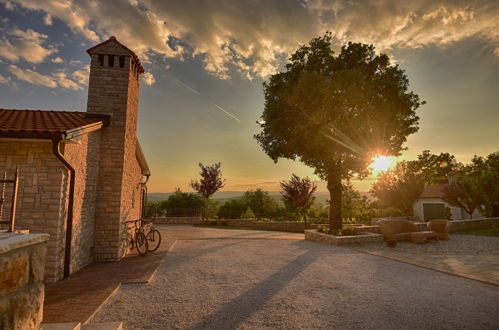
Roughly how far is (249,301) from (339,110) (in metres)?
9.86

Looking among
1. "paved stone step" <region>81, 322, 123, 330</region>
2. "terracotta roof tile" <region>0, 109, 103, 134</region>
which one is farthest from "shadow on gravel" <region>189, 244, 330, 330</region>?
"terracotta roof tile" <region>0, 109, 103, 134</region>

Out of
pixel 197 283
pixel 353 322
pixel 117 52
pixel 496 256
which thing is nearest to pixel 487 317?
pixel 353 322

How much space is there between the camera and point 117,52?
29.5ft

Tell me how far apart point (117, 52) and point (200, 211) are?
16843 millimetres

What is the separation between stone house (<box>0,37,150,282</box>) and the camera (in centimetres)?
596

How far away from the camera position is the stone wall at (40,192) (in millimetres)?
5914

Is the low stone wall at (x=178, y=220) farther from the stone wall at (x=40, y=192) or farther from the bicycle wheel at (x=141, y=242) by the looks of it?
the stone wall at (x=40, y=192)

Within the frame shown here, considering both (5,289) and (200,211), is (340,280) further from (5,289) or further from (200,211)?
(200,211)

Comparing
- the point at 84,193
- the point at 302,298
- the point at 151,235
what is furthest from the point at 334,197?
the point at 84,193

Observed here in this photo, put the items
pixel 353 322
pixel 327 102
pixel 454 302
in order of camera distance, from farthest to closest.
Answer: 1. pixel 327 102
2. pixel 454 302
3. pixel 353 322

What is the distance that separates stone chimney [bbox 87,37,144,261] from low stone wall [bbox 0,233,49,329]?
673 cm

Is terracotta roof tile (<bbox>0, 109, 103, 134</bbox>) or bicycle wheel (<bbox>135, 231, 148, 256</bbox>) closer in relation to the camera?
terracotta roof tile (<bbox>0, 109, 103, 134</bbox>)

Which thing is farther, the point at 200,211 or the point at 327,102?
the point at 200,211

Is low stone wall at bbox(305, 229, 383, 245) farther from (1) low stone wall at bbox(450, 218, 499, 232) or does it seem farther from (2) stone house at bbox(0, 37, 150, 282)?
(1) low stone wall at bbox(450, 218, 499, 232)
